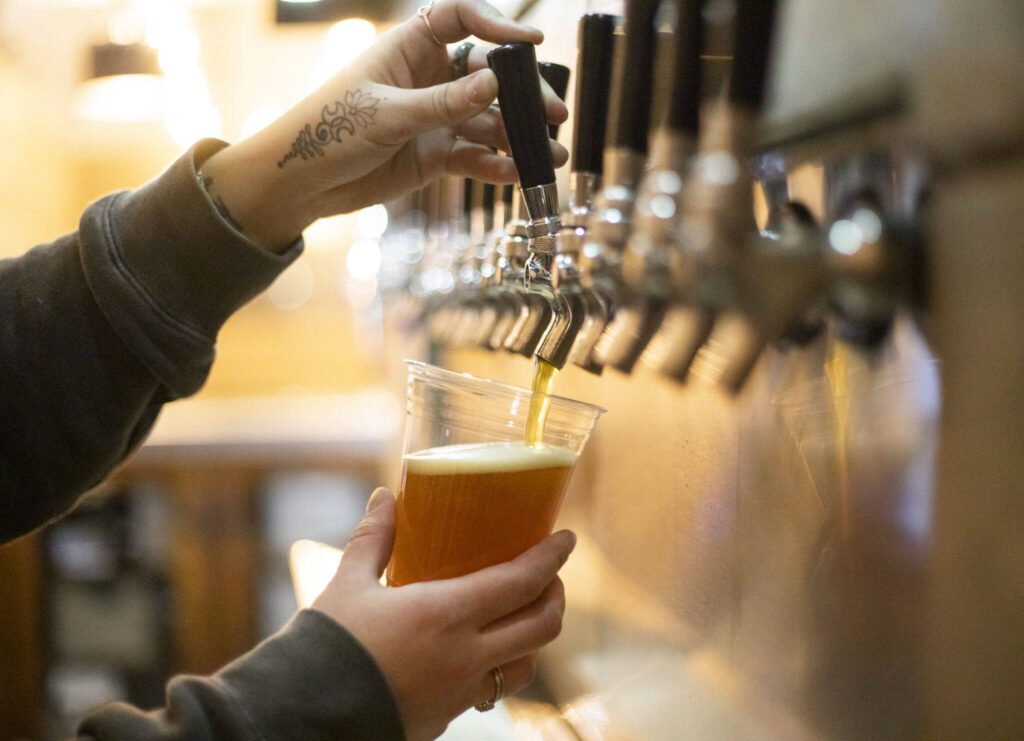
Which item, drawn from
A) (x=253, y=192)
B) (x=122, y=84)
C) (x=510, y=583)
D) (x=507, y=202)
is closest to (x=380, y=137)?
(x=253, y=192)

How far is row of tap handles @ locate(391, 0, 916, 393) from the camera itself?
1.69 feet

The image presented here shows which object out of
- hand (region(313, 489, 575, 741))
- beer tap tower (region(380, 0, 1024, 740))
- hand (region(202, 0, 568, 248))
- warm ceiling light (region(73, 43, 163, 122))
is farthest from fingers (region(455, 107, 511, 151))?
warm ceiling light (region(73, 43, 163, 122))

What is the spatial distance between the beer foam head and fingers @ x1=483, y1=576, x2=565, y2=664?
0.34 feet

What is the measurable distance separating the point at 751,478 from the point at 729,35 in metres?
0.32

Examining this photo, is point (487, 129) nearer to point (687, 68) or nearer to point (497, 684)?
point (687, 68)

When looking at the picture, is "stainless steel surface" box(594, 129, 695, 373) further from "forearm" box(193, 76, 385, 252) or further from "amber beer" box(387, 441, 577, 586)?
"forearm" box(193, 76, 385, 252)

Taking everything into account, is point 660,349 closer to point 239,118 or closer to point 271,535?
point 271,535

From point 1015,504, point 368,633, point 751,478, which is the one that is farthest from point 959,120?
point 368,633

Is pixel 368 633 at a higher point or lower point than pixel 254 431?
higher

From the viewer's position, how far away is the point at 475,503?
2.12 ft

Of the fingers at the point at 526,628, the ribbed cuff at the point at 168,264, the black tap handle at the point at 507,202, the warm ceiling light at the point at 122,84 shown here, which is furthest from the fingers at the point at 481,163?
the warm ceiling light at the point at 122,84

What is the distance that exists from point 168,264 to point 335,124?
218 millimetres

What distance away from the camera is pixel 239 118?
455 centimetres

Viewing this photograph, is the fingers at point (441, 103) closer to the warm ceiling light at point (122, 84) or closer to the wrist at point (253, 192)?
the wrist at point (253, 192)
